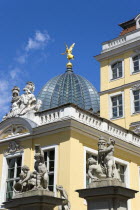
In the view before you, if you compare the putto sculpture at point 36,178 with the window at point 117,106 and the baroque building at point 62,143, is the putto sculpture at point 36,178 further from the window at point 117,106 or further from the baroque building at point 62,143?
the window at point 117,106

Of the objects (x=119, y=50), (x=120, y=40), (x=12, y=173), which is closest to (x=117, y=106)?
(x=119, y=50)

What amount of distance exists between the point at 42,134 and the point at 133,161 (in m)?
5.71

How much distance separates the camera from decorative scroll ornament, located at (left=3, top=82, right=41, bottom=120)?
2075 cm

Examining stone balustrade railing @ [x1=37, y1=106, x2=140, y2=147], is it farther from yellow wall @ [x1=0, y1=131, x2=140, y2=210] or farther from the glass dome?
the glass dome

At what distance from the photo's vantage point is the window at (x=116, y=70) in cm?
2965

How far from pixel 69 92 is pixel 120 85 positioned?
2375cm

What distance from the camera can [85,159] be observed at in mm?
18547

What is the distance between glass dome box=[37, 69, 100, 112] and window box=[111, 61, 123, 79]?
67.0 ft

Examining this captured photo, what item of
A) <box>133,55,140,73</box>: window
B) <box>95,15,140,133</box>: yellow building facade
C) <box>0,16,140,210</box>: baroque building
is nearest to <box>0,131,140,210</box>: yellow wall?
<box>0,16,140,210</box>: baroque building

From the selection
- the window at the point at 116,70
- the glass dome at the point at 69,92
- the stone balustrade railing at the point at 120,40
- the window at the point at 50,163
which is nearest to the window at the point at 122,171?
the window at the point at 50,163

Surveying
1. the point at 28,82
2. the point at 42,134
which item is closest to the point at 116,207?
the point at 42,134

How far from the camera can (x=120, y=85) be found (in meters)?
29.1

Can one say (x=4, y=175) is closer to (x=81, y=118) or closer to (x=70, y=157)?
(x=70, y=157)

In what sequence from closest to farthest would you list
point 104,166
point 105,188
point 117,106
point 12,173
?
point 105,188 < point 104,166 < point 12,173 < point 117,106
